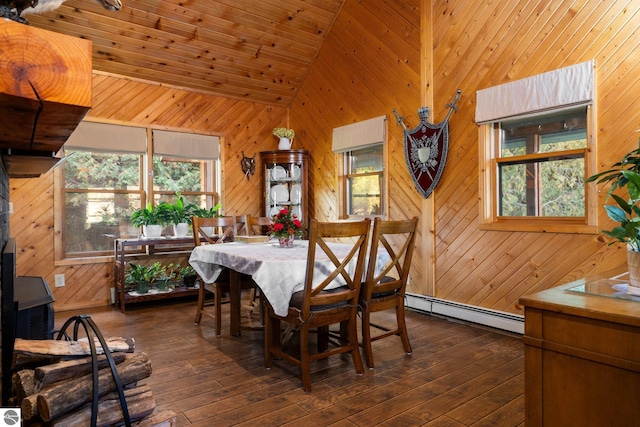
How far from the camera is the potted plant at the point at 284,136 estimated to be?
576 centimetres

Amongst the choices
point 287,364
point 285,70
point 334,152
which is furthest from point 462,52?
point 287,364

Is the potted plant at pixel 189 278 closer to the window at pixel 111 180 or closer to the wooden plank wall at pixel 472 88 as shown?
the window at pixel 111 180

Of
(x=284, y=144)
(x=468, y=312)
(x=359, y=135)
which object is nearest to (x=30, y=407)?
(x=468, y=312)

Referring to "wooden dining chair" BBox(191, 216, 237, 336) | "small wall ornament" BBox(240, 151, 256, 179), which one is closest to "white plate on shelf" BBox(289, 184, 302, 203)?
"small wall ornament" BBox(240, 151, 256, 179)

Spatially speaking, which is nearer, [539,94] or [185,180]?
[539,94]

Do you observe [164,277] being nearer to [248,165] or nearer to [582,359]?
[248,165]

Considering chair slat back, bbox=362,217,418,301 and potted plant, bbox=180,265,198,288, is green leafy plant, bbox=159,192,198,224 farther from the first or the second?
chair slat back, bbox=362,217,418,301

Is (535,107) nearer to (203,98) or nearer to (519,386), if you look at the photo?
(519,386)

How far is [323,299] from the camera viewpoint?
96.8 inches

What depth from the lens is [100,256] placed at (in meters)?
4.70

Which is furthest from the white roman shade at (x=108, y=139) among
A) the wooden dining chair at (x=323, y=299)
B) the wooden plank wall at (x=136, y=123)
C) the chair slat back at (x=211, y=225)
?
the wooden dining chair at (x=323, y=299)

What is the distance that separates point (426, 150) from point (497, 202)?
0.90 meters

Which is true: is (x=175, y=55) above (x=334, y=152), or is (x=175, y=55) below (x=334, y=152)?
above

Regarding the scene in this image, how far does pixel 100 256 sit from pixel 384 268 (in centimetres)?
357
